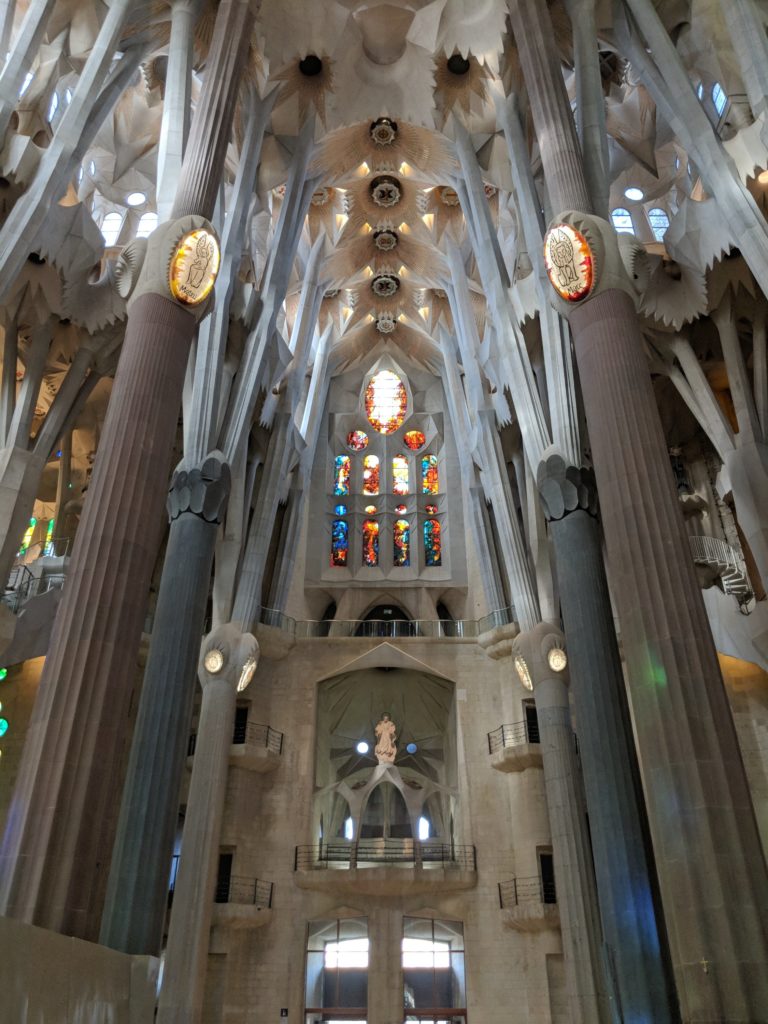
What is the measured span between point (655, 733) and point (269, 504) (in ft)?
47.4

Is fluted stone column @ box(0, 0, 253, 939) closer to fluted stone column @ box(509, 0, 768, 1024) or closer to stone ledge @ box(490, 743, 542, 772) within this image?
fluted stone column @ box(509, 0, 768, 1024)

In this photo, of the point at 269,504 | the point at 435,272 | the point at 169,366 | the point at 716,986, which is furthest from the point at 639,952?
the point at 435,272

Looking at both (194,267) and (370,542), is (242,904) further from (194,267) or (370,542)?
(194,267)

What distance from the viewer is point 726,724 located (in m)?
8.16

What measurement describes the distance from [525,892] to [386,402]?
1787 cm

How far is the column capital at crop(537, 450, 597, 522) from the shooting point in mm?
15188

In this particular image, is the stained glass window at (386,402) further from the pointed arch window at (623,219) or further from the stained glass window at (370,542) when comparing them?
the pointed arch window at (623,219)

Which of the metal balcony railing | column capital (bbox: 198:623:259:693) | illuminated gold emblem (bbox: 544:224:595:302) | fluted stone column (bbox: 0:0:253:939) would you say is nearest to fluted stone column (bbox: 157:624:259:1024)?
column capital (bbox: 198:623:259:693)

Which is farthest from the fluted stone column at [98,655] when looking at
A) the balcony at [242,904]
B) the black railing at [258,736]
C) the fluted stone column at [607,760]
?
the black railing at [258,736]

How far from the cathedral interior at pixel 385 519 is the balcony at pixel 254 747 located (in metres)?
0.13

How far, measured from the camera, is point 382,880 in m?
19.2

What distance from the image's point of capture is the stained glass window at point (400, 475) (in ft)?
94.4

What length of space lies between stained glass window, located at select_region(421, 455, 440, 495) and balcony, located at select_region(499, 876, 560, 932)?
13.4 meters

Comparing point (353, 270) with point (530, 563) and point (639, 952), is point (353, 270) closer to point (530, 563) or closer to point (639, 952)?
point (530, 563)
